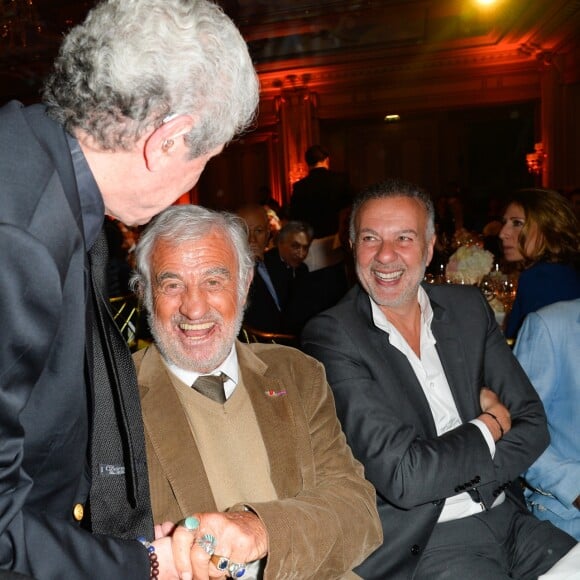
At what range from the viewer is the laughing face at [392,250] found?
7.47 feet

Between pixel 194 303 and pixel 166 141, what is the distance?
2.81ft

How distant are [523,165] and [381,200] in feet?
42.4

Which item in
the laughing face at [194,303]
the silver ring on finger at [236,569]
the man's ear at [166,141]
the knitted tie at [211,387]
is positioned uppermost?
the man's ear at [166,141]

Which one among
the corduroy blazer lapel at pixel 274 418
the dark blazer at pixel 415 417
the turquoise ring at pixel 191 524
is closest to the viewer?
the turquoise ring at pixel 191 524

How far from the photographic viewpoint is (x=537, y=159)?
12.4 m

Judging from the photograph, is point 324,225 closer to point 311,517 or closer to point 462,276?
point 462,276

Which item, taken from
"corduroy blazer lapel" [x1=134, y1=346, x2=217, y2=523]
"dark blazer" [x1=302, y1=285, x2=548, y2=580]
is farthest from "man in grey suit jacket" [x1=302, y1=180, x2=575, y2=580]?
"corduroy blazer lapel" [x1=134, y1=346, x2=217, y2=523]

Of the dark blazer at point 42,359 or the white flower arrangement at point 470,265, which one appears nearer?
the dark blazer at point 42,359

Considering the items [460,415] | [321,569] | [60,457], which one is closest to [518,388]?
[460,415]

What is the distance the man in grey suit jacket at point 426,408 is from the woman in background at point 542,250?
4.05ft

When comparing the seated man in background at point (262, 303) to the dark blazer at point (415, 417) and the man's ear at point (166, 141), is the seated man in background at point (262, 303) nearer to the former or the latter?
the dark blazer at point (415, 417)

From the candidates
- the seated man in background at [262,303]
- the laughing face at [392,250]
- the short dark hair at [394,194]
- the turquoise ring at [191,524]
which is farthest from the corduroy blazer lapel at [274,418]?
the seated man in background at [262,303]

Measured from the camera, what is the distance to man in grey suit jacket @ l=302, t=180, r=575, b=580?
1893 mm

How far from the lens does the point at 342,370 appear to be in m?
2.02
